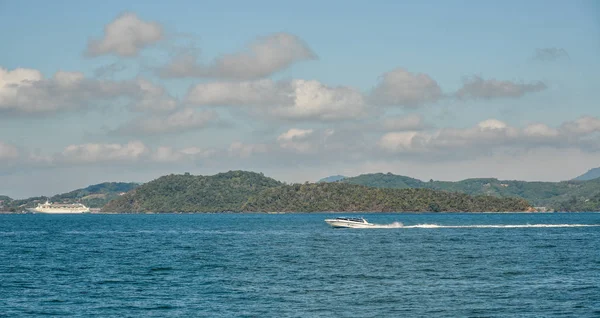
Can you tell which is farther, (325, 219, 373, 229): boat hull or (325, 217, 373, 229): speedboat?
(325, 217, 373, 229): speedboat

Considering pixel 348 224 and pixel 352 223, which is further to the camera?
pixel 348 224

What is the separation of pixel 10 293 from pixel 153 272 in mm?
18067

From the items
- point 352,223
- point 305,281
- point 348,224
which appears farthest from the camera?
point 348,224

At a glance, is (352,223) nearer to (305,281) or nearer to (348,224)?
(348,224)

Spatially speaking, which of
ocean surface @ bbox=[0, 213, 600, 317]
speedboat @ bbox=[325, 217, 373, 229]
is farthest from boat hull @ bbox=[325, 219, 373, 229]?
ocean surface @ bbox=[0, 213, 600, 317]

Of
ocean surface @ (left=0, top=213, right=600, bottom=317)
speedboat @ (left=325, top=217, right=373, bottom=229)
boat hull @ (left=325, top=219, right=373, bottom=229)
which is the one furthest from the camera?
speedboat @ (left=325, top=217, right=373, bottom=229)

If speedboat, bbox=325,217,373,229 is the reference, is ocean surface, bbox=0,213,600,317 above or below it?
below

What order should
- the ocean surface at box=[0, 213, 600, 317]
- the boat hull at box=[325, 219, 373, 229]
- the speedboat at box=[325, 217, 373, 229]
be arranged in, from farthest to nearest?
the speedboat at box=[325, 217, 373, 229] → the boat hull at box=[325, 219, 373, 229] → the ocean surface at box=[0, 213, 600, 317]

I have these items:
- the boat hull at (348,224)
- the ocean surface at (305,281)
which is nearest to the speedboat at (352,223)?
the boat hull at (348,224)

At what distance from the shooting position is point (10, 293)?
64.8 metres

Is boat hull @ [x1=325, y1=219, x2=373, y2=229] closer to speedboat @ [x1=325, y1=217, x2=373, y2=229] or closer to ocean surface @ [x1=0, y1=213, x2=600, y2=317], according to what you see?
speedboat @ [x1=325, y1=217, x2=373, y2=229]

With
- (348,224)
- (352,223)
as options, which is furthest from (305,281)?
(348,224)

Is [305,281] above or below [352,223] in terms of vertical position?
below

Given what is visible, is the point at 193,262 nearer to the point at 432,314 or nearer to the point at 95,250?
the point at 95,250
